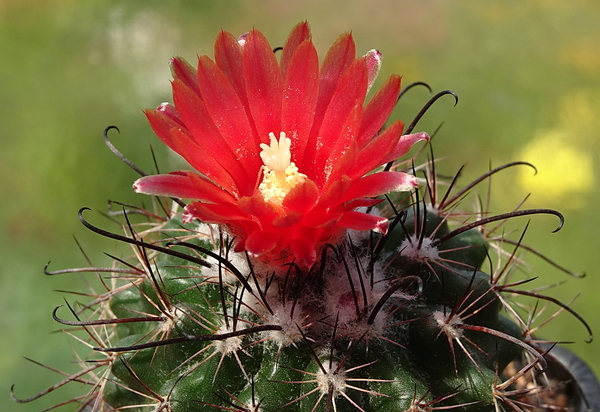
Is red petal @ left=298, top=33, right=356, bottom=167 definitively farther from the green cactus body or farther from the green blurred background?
the green blurred background

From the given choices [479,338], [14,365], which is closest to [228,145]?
[479,338]

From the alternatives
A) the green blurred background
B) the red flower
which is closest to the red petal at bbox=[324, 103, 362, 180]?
the red flower

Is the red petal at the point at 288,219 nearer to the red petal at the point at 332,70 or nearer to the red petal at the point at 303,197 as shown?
the red petal at the point at 303,197

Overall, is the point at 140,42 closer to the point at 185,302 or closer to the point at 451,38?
the point at 451,38

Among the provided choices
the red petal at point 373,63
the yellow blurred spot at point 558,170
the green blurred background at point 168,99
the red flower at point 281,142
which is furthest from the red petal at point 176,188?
the yellow blurred spot at point 558,170

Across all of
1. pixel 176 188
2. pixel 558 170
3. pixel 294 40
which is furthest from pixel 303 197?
pixel 558 170

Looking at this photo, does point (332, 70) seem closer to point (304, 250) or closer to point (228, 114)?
point (228, 114)

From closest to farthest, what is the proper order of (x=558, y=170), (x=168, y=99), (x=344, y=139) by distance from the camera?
(x=344, y=139) → (x=558, y=170) → (x=168, y=99)
